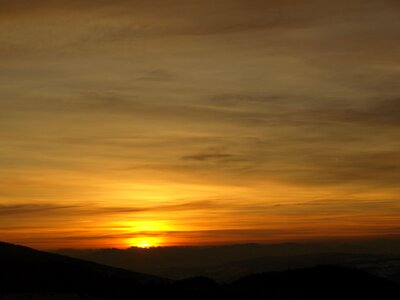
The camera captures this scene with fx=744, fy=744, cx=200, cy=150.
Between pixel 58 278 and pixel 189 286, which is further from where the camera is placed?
pixel 58 278

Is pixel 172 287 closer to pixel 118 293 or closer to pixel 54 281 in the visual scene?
pixel 118 293

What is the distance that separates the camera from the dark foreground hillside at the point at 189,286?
9100 centimetres

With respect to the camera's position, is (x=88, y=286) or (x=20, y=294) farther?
(x=88, y=286)

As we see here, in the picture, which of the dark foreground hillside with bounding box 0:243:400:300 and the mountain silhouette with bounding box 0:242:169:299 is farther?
the mountain silhouette with bounding box 0:242:169:299

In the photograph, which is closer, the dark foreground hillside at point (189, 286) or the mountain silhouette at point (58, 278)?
the dark foreground hillside at point (189, 286)

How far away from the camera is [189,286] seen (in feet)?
310

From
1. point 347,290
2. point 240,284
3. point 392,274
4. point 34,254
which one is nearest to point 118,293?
point 240,284

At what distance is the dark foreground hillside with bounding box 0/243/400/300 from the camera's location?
91.0 metres

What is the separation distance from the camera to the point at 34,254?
136125mm

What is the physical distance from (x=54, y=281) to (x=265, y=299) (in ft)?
106

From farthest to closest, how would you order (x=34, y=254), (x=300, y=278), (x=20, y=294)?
(x=34, y=254), (x=300, y=278), (x=20, y=294)

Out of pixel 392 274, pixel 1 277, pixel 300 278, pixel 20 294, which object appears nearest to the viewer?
pixel 20 294

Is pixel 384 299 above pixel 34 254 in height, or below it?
below

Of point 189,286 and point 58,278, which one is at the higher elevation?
point 58,278
